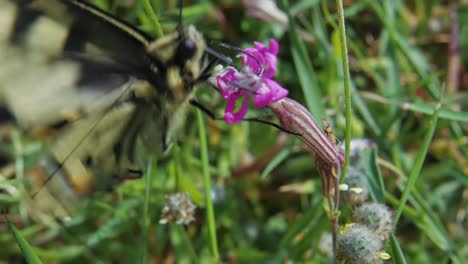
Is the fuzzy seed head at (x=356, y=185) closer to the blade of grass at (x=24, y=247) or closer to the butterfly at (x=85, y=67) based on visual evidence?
the butterfly at (x=85, y=67)

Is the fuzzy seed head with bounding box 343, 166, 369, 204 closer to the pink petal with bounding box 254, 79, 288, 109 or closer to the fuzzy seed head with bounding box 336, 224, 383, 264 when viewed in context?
the fuzzy seed head with bounding box 336, 224, 383, 264

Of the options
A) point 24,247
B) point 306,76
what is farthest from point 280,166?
point 24,247

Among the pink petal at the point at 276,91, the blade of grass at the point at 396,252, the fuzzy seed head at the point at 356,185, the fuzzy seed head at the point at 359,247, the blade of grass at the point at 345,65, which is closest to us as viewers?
the blade of grass at the point at 345,65

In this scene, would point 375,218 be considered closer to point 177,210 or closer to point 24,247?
point 177,210

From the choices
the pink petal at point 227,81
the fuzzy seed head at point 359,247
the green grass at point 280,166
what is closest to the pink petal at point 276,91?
the pink petal at point 227,81

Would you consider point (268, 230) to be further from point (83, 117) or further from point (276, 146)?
point (83, 117)

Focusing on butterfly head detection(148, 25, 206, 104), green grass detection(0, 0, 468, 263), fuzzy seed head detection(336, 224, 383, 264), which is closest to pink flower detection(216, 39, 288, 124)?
butterfly head detection(148, 25, 206, 104)
